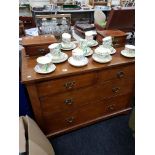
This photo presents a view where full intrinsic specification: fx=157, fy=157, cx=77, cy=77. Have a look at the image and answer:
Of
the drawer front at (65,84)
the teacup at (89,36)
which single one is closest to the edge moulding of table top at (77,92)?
the drawer front at (65,84)

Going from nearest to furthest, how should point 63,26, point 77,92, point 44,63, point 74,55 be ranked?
point 44,63 < point 74,55 < point 77,92 < point 63,26

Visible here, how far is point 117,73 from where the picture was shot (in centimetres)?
124

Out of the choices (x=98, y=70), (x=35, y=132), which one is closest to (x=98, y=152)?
(x=35, y=132)

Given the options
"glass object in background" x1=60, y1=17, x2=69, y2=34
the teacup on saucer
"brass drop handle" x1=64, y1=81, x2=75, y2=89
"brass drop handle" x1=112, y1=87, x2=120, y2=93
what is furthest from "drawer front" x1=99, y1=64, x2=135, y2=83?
"glass object in background" x1=60, y1=17, x2=69, y2=34

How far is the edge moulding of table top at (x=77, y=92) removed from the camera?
1.04 metres

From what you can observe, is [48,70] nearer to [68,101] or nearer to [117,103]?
[68,101]

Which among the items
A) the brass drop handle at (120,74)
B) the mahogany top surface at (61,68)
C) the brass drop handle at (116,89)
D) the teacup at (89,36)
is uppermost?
the teacup at (89,36)

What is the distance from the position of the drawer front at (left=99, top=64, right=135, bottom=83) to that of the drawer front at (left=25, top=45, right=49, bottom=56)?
1.47 feet

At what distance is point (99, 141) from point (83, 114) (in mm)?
285

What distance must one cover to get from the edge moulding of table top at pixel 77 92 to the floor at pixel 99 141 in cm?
8

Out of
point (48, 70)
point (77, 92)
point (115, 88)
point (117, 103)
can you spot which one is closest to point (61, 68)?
point (48, 70)

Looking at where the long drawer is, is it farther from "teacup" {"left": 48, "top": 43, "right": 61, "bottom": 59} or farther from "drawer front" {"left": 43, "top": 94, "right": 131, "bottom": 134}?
"teacup" {"left": 48, "top": 43, "right": 61, "bottom": 59}

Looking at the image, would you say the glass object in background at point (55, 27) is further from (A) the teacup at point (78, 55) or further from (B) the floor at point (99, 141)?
(B) the floor at point (99, 141)
